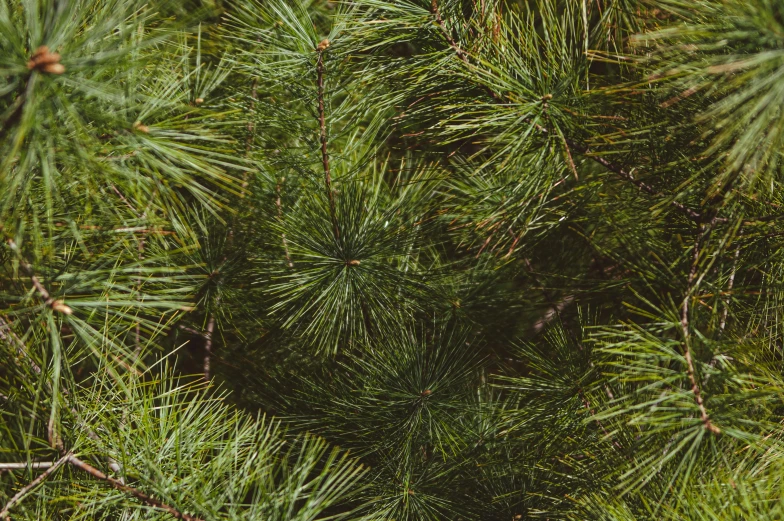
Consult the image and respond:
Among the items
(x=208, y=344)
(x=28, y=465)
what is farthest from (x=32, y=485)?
(x=208, y=344)

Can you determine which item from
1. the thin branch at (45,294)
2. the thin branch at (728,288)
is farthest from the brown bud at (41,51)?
the thin branch at (728,288)

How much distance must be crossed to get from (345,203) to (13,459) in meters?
0.42

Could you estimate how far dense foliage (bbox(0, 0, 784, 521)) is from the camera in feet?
1.51

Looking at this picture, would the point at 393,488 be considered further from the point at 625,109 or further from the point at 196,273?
the point at 625,109

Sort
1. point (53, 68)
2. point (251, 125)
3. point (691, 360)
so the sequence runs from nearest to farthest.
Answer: point (53, 68)
point (691, 360)
point (251, 125)

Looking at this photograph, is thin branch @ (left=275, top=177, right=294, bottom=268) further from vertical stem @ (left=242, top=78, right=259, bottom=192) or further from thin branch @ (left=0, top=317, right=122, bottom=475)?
thin branch @ (left=0, top=317, right=122, bottom=475)

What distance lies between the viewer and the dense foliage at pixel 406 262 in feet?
1.51

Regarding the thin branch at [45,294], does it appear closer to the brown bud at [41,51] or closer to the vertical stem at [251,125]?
the brown bud at [41,51]

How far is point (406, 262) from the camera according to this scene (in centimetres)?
71

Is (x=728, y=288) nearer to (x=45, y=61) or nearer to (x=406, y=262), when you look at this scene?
(x=406, y=262)

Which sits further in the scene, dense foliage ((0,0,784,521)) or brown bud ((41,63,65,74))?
dense foliage ((0,0,784,521))

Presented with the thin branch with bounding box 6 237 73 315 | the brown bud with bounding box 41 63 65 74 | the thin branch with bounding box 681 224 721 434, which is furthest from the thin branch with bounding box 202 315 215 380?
the thin branch with bounding box 681 224 721 434

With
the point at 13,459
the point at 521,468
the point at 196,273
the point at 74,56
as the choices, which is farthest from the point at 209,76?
the point at 521,468

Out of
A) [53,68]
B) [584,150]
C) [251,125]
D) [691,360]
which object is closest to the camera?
[53,68]
